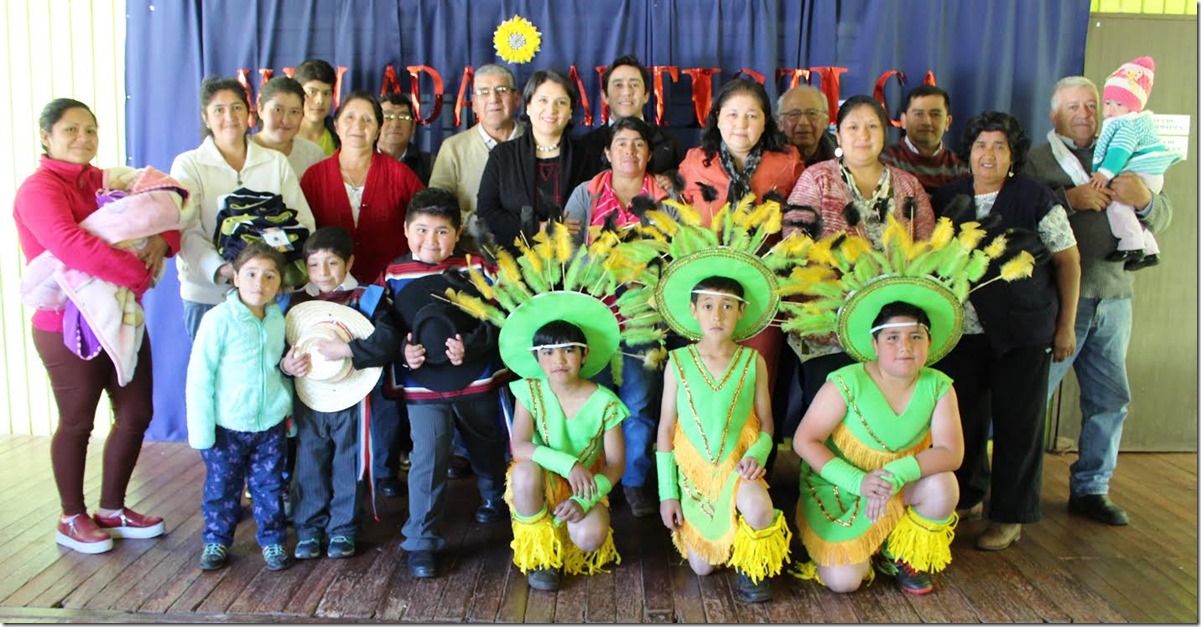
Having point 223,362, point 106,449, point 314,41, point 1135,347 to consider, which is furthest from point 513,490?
point 1135,347

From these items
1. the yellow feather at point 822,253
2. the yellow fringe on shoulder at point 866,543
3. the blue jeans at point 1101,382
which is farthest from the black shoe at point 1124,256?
the yellow fringe on shoulder at point 866,543

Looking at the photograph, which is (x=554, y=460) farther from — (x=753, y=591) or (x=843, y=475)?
(x=843, y=475)

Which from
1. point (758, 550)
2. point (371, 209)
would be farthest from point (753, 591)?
point (371, 209)

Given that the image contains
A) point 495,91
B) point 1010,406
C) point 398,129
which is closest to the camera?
point 1010,406

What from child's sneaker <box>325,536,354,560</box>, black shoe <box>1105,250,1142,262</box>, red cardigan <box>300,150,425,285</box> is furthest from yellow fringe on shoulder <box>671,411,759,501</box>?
black shoe <box>1105,250,1142,262</box>

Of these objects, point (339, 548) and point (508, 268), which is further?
point (339, 548)

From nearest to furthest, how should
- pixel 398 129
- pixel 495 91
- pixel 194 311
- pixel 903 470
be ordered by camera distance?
pixel 903 470, pixel 194 311, pixel 495 91, pixel 398 129

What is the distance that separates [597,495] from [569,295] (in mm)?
633

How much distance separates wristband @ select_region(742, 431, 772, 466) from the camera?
2.67 m

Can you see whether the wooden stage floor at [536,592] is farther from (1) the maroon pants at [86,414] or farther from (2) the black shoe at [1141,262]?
(2) the black shoe at [1141,262]

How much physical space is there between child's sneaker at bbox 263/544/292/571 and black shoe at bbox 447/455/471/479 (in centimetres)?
106

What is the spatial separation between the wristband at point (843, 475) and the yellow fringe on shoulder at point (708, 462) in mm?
246

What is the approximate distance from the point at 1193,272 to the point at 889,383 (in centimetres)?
276

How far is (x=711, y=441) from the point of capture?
272 centimetres
